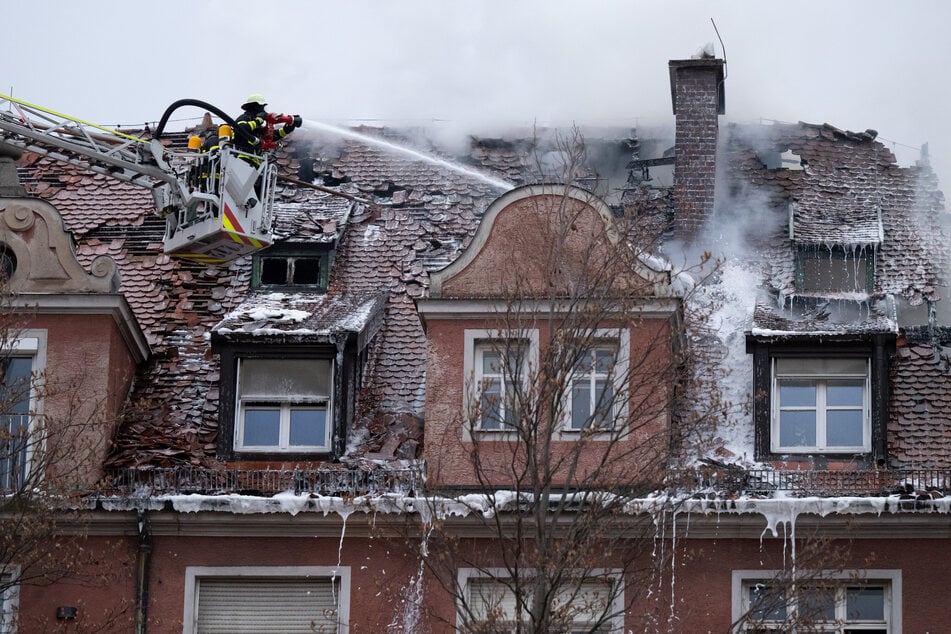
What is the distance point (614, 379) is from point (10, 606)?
781cm

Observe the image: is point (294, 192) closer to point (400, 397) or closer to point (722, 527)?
point (400, 397)

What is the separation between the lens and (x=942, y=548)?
25.8 metres

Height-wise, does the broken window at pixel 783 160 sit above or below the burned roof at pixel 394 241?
above

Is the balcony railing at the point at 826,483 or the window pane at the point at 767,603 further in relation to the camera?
the balcony railing at the point at 826,483

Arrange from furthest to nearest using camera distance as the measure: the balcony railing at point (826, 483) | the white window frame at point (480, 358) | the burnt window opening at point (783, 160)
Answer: the burnt window opening at point (783, 160) → the balcony railing at point (826, 483) → the white window frame at point (480, 358)

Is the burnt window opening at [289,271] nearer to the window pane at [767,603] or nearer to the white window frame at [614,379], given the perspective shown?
the white window frame at [614,379]

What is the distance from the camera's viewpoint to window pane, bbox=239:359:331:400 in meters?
27.9

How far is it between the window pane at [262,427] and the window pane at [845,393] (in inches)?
268

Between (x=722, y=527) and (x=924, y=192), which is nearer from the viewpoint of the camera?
(x=722, y=527)

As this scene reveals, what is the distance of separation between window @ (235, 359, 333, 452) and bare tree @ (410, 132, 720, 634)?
1685 mm

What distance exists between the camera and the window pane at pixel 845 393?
2739cm

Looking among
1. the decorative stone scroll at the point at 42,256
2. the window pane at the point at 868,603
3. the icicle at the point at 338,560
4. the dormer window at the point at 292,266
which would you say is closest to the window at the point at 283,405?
the icicle at the point at 338,560

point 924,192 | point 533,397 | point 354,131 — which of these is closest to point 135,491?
point 533,397

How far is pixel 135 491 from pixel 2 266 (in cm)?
311
